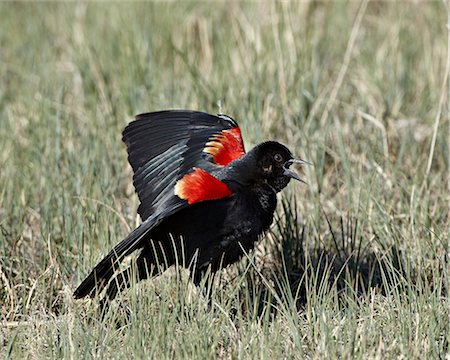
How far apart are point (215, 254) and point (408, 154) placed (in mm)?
2048

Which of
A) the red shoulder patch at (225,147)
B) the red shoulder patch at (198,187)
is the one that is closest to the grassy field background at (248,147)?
the red shoulder patch at (198,187)

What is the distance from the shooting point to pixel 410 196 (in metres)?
4.73

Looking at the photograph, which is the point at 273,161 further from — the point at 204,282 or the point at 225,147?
the point at 204,282

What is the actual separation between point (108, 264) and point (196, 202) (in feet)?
1.45

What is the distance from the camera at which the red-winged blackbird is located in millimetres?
3740

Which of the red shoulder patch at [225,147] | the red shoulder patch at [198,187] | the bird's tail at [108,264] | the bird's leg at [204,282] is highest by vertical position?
the red shoulder patch at [225,147]

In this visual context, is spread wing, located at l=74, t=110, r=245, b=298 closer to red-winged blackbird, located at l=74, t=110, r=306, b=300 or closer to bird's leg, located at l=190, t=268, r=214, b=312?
red-winged blackbird, located at l=74, t=110, r=306, b=300

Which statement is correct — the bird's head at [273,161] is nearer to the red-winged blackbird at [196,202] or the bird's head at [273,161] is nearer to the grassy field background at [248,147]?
the red-winged blackbird at [196,202]

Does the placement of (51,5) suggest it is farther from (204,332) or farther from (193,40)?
(204,332)

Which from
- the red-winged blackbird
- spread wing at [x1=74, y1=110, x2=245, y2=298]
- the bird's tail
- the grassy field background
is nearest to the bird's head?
the red-winged blackbird

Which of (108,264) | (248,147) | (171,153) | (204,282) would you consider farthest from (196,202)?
(248,147)

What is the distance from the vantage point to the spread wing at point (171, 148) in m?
4.10

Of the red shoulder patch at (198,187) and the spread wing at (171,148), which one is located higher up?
the spread wing at (171,148)

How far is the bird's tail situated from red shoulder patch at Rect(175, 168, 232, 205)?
196 mm
